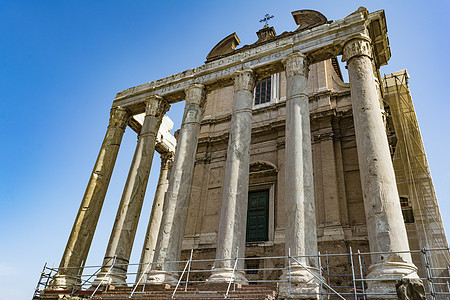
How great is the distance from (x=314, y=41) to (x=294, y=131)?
4.51 meters

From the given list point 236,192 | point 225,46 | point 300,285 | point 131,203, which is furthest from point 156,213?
point 225,46

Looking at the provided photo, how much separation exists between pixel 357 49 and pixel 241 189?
22.1 ft

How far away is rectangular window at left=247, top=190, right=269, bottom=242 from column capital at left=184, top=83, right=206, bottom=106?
5701 mm

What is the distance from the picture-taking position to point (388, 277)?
7.92m

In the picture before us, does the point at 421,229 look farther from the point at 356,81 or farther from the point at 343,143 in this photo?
the point at 356,81

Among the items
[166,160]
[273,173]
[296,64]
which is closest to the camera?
[296,64]

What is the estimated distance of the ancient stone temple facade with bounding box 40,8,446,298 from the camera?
9648mm

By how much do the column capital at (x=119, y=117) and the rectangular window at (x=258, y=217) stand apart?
300 inches

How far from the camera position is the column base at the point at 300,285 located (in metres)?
8.36

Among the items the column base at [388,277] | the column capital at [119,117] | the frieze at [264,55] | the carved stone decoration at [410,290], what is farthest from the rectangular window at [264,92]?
the carved stone decoration at [410,290]

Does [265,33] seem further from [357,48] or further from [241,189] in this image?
[241,189]

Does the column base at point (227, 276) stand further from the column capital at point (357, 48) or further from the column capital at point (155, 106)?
the column capital at point (155, 106)

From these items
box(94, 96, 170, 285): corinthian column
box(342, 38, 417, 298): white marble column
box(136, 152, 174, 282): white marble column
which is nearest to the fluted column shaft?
box(342, 38, 417, 298): white marble column

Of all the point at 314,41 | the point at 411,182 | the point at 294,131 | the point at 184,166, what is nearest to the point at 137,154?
the point at 184,166
